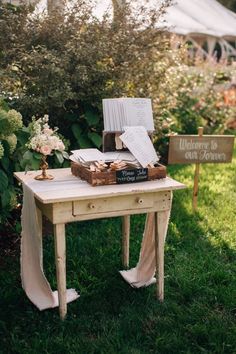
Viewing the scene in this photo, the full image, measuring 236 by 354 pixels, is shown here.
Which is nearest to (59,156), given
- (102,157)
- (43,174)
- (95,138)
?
(43,174)

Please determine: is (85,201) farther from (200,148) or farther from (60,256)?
(200,148)

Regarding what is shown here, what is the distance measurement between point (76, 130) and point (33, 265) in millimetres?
1772

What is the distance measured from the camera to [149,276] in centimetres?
355

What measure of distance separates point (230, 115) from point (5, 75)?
5315 millimetres

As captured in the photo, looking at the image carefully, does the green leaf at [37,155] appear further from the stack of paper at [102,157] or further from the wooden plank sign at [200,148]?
the wooden plank sign at [200,148]

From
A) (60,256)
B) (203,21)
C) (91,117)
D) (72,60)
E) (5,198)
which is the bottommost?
(60,256)

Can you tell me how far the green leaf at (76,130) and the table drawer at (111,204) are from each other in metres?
1.75

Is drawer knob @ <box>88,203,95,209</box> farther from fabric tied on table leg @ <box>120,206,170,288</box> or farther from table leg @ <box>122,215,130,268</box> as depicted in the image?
table leg @ <box>122,215,130,268</box>

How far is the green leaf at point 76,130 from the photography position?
4.67 metres

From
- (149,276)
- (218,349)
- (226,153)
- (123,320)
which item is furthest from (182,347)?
(226,153)

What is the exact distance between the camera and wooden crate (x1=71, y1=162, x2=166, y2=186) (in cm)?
304

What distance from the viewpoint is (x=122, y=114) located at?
338 cm

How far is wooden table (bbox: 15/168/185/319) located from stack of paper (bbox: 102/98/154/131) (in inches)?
17.9

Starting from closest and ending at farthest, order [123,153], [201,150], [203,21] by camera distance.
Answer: [123,153], [201,150], [203,21]
